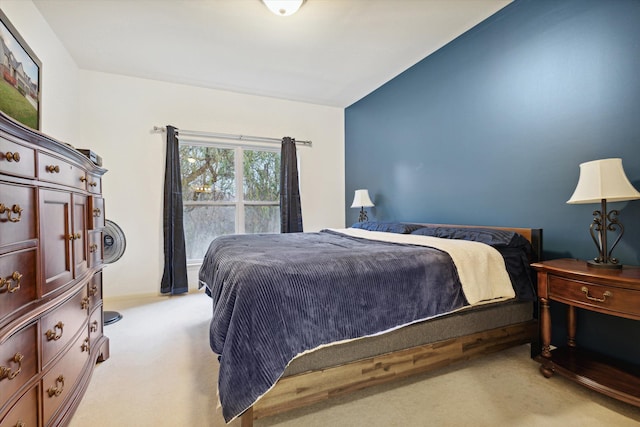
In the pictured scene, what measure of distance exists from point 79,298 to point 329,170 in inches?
139

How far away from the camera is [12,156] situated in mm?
974

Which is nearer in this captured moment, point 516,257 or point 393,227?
point 516,257

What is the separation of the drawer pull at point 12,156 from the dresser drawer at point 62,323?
0.61 meters

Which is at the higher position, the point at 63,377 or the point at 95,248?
the point at 95,248

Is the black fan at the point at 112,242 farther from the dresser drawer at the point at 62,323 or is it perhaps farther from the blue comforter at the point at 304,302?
the blue comforter at the point at 304,302

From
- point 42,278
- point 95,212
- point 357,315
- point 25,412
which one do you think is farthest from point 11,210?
point 357,315

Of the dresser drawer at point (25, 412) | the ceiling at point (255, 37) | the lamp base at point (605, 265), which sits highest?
the ceiling at point (255, 37)

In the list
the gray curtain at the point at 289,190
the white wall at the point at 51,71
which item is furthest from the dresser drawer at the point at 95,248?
the gray curtain at the point at 289,190

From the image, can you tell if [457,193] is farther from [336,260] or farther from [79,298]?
[79,298]

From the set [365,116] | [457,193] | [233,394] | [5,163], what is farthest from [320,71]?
[233,394]

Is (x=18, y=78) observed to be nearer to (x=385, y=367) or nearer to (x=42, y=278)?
(x=42, y=278)

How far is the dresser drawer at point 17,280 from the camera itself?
3.02 ft

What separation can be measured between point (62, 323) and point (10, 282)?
470mm

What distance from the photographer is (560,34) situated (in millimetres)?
2045
